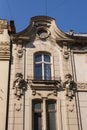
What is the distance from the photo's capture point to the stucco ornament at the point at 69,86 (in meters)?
16.9

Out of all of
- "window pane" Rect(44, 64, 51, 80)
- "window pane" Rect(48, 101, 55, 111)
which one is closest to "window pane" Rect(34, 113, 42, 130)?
"window pane" Rect(48, 101, 55, 111)

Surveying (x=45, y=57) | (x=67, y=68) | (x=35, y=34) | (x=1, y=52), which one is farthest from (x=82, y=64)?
(x=1, y=52)

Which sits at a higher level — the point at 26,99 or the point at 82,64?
the point at 82,64

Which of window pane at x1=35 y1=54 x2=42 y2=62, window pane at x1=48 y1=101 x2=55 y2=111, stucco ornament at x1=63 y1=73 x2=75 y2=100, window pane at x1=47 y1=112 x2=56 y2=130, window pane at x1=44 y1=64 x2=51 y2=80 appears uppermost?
window pane at x1=35 y1=54 x2=42 y2=62

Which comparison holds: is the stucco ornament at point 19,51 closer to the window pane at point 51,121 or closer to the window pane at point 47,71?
the window pane at point 47,71

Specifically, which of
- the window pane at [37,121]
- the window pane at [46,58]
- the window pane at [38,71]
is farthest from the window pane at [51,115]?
the window pane at [46,58]

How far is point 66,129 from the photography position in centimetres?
1572

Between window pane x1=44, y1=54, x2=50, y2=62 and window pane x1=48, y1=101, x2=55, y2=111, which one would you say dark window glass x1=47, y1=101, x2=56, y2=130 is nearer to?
window pane x1=48, y1=101, x2=55, y2=111

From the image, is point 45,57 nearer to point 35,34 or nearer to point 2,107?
point 35,34

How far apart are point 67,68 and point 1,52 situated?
447cm

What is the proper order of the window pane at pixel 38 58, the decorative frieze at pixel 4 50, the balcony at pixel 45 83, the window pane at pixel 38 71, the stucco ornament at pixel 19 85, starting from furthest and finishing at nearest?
the window pane at pixel 38 58, the decorative frieze at pixel 4 50, the window pane at pixel 38 71, the balcony at pixel 45 83, the stucco ornament at pixel 19 85

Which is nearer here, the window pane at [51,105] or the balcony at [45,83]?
the window pane at [51,105]

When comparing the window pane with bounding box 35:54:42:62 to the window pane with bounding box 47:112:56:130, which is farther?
the window pane with bounding box 35:54:42:62

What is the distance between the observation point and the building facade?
52.7 ft
